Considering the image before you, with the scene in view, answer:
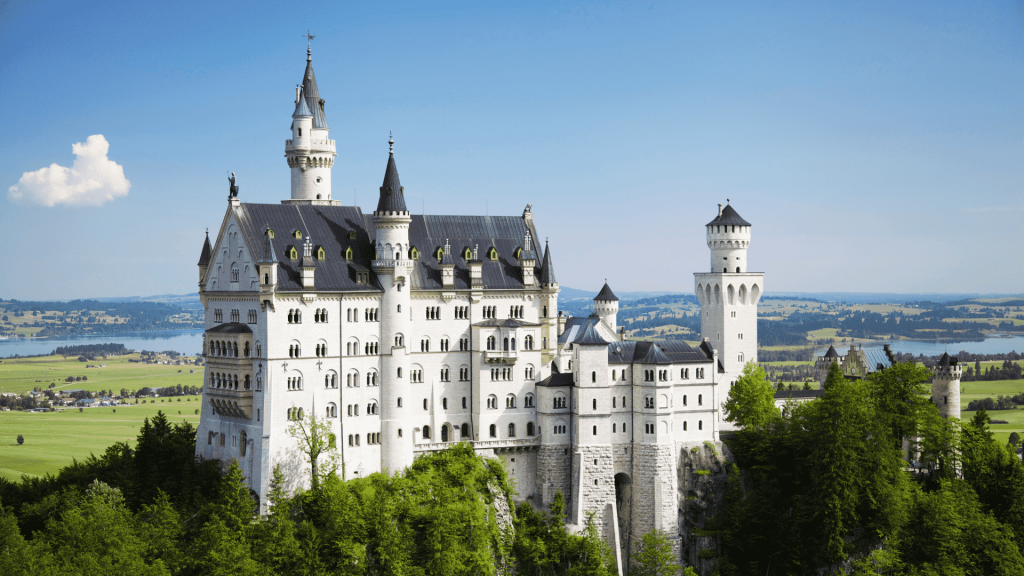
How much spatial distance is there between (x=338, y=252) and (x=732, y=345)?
38.2 meters

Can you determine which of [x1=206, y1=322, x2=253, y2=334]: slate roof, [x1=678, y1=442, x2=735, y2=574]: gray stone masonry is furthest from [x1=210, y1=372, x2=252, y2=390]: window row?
[x1=678, y1=442, x2=735, y2=574]: gray stone masonry

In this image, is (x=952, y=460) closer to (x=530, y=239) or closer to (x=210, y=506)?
(x=530, y=239)

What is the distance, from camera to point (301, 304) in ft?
263

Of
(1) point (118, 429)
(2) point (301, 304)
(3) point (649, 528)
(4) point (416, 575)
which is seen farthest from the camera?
(1) point (118, 429)

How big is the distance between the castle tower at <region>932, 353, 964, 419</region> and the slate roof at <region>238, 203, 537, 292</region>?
40.4 meters

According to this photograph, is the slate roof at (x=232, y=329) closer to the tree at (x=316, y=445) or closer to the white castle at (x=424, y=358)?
the white castle at (x=424, y=358)

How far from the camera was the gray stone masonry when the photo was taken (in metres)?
89.2

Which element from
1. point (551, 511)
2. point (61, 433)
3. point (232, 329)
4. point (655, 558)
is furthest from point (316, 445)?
point (61, 433)

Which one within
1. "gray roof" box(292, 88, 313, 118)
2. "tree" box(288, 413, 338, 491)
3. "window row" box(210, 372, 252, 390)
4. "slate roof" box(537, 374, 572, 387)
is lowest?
"tree" box(288, 413, 338, 491)

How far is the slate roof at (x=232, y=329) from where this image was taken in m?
80.2

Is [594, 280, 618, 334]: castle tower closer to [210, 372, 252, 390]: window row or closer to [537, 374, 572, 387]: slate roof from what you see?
[537, 374, 572, 387]: slate roof

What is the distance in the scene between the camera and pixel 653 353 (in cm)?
8956

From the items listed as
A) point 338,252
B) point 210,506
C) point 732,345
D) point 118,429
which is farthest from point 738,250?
point 118,429

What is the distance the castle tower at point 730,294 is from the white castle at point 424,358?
0.95 ft
